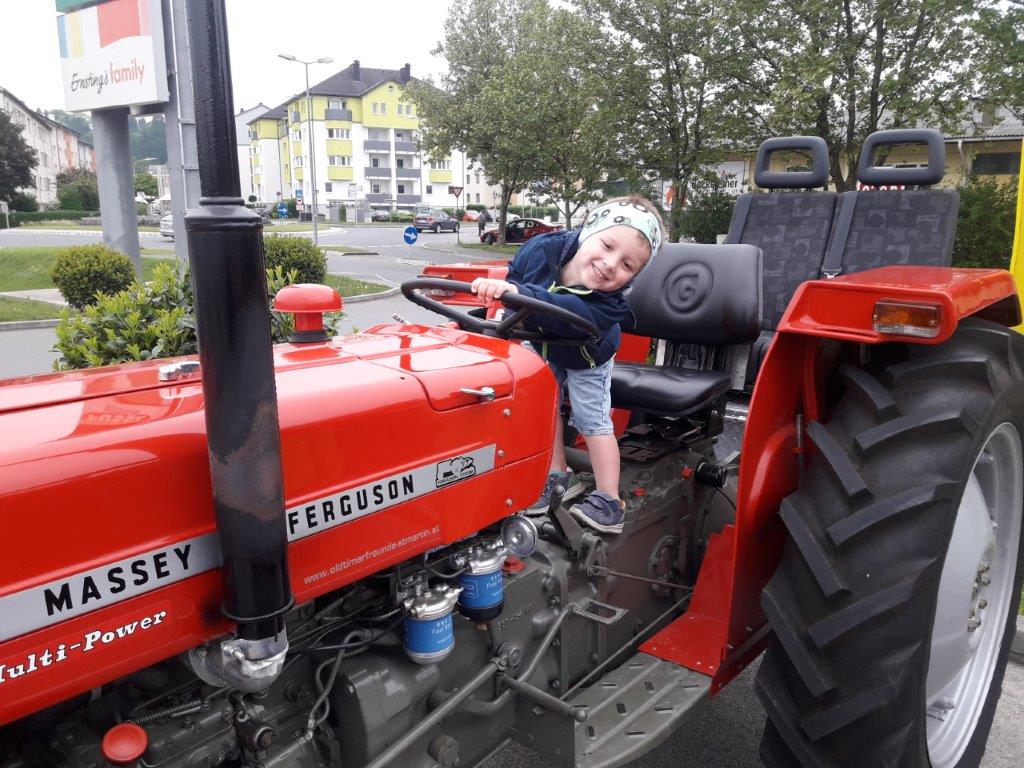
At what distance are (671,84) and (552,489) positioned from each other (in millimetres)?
14174

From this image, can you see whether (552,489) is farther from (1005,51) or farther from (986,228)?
(986,228)

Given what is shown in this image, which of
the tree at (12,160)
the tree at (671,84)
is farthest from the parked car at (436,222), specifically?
the tree at (671,84)

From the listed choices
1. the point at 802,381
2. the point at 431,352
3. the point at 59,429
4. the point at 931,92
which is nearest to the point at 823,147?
the point at 802,381

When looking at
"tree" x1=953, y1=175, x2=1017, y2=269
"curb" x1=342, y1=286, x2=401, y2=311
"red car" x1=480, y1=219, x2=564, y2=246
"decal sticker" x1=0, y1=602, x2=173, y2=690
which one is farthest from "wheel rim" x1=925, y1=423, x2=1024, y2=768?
"red car" x1=480, y1=219, x2=564, y2=246

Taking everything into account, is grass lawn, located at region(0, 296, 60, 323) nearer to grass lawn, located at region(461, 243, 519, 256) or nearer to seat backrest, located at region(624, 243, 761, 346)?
seat backrest, located at region(624, 243, 761, 346)

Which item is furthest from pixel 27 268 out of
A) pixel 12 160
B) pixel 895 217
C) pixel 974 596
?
pixel 12 160

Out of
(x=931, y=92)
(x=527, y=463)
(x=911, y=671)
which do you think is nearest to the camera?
(x=911, y=671)

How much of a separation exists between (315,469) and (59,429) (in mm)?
399

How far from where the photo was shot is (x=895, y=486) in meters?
1.77

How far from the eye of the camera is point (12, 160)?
42.8 m

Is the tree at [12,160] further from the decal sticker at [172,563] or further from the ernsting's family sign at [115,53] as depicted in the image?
the decal sticker at [172,563]

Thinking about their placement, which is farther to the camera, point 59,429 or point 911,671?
point 911,671

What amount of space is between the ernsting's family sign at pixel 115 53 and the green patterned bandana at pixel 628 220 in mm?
8017

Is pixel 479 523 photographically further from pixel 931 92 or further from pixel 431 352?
pixel 931 92
